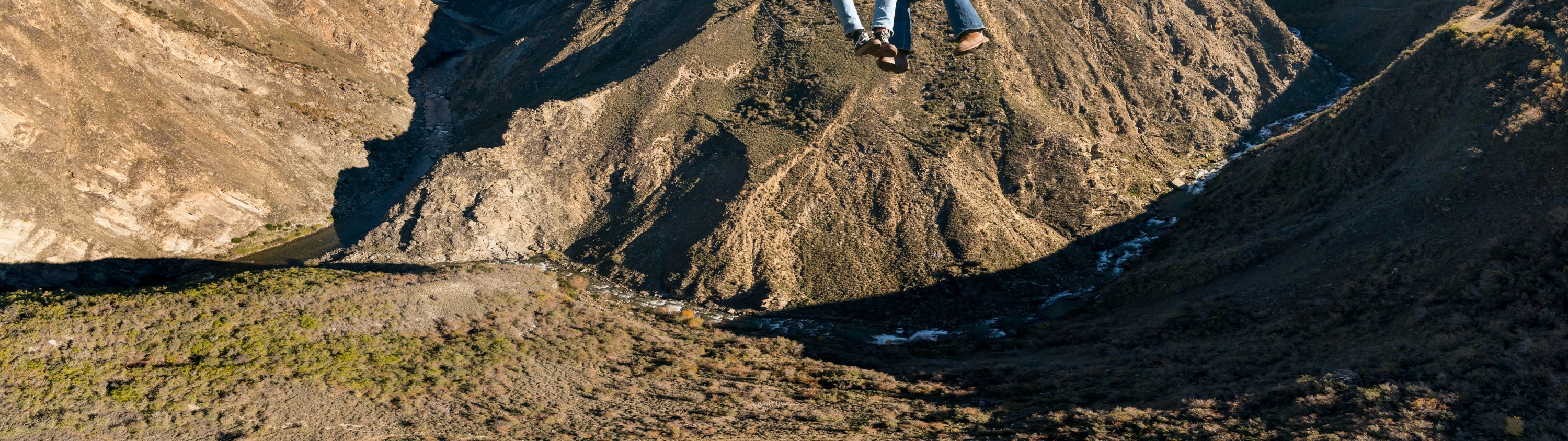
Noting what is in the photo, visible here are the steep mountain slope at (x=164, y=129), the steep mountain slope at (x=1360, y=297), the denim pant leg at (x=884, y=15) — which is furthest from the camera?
the steep mountain slope at (x=164, y=129)

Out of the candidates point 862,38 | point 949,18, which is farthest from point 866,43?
point 949,18

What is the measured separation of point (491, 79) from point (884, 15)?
64129mm

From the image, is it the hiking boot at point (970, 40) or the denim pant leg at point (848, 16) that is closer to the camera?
the denim pant leg at point (848, 16)

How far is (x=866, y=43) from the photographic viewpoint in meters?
9.97

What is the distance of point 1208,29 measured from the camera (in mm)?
55062

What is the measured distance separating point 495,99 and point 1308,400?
58599mm

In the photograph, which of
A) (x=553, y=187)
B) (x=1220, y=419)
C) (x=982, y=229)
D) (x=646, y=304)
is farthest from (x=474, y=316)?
(x=1220, y=419)

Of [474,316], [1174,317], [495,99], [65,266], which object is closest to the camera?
[1174,317]

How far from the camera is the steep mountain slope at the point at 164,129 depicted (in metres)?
40.3

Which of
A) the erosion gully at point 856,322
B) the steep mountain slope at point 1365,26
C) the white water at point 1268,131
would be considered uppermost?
the steep mountain slope at point 1365,26

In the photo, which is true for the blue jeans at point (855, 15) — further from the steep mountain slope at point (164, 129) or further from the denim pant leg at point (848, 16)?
A: the steep mountain slope at point (164, 129)

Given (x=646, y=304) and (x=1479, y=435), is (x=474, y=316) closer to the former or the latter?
(x=646, y=304)

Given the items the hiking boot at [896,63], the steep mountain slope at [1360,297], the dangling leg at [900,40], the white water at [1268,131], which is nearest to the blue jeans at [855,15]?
the dangling leg at [900,40]

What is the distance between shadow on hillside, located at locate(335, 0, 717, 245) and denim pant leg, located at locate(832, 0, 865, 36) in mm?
39959
